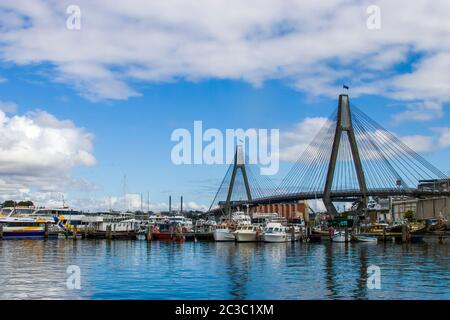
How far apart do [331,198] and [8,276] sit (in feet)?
305

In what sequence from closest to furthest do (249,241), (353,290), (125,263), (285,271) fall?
(353,290), (285,271), (125,263), (249,241)

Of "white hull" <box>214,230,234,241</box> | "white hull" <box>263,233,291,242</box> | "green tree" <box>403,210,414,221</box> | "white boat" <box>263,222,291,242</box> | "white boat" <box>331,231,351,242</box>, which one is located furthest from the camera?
"green tree" <box>403,210,414,221</box>

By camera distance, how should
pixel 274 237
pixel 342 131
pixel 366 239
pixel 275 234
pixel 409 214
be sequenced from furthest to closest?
pixel 409 214
pixel 342 131
pixel 366 239
pixel 275 234
pixel 274 237

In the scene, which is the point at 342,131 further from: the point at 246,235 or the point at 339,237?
the point at 246,235

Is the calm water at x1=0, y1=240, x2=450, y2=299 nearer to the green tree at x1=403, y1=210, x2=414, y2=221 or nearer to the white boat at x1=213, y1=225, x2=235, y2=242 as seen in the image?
the white boat at x1=213, y1=225, x2=235, y2=242

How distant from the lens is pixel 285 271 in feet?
122

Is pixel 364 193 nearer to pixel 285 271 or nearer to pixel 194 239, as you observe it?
pixel 194 239

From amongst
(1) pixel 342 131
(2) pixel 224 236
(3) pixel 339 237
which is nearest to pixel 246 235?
(2) pixel 224 236

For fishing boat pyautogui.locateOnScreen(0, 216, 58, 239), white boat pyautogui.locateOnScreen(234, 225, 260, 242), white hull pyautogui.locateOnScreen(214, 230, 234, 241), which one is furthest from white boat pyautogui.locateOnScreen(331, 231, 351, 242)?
fishing boat pyautogui.locateOnScreen(0, 216, 58, 239)

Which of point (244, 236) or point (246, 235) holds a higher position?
point (246, 235)

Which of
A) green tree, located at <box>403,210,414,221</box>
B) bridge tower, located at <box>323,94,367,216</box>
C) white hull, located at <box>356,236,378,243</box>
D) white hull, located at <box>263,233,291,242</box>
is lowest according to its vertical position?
white hull, located at <box>356,236,378,243</box>

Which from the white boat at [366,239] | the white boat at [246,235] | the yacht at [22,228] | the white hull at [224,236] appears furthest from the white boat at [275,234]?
the yacht at [22,228]
